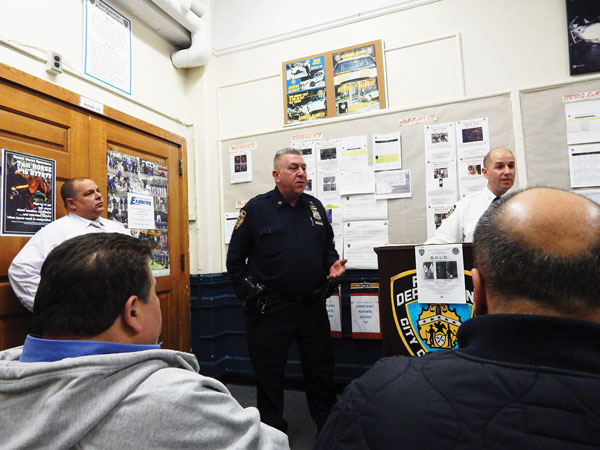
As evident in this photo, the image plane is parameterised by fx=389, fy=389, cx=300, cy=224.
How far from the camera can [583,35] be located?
247 cm

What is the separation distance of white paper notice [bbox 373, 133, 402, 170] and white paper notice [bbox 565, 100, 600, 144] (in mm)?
1055

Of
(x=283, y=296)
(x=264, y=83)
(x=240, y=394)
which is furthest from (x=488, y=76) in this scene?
(x=240, y=394)

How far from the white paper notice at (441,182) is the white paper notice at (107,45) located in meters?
2.26

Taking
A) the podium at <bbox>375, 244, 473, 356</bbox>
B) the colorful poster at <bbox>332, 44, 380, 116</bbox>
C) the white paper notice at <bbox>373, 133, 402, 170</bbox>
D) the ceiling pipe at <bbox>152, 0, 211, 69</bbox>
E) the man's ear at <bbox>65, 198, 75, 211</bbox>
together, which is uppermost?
the ceiling pipe at <bbox>152, 0, 211, 69</bbox>

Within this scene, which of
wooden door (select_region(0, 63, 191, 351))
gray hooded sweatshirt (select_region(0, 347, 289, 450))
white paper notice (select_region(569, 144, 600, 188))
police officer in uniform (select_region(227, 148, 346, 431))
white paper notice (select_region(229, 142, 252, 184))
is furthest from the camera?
white paper notice (select_region(229, 142, 252, 184))

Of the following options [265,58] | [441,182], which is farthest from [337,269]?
[265,58]

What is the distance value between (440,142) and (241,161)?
1601 mm

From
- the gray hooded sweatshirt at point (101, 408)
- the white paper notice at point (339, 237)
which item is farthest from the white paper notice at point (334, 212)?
the gray hooded sweatshirt at point (101, 408)

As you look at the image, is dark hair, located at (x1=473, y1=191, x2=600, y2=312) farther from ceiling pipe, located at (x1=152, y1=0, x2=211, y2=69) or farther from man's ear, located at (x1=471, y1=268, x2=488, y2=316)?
ceiling pipe, located at (x1=152, y1=0, x2=211, y2=69)

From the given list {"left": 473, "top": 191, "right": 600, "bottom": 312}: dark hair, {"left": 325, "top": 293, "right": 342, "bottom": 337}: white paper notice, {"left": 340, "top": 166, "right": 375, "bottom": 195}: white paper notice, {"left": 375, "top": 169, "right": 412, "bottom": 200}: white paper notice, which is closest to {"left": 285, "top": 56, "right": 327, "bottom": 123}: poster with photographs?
{"left": 340, "top": 166, "right": 375, "bottom": 195}: white paper notice

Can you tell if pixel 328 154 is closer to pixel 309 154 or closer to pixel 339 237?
pixel 309 154

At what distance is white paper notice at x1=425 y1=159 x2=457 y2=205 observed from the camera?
271 centimetres

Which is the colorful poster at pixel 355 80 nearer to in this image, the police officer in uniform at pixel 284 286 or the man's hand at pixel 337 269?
the police officer in uniform at pixel 284 286

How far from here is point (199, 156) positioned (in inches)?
132
